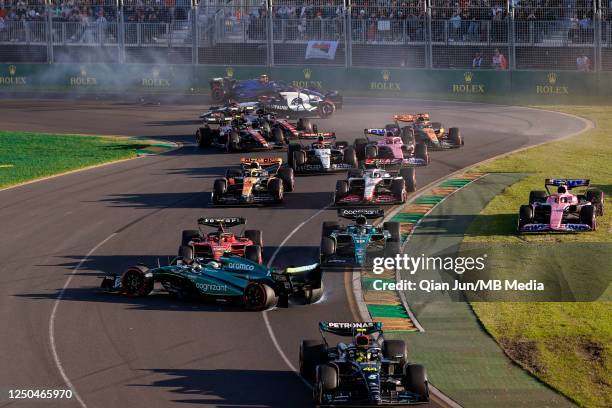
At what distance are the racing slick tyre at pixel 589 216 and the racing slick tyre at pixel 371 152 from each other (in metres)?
10.2

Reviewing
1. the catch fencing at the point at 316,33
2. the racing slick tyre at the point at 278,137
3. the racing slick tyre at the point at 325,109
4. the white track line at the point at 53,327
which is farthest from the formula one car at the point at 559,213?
the catch fencing at the point at 316,33

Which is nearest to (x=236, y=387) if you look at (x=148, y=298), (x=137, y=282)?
(x=148, y=298)

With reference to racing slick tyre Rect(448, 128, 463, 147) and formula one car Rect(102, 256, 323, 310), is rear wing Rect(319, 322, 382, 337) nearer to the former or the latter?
formula one car Rect(102, 256, 323, 310)

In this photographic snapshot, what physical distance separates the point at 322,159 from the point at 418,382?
21.1 m

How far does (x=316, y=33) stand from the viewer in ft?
205

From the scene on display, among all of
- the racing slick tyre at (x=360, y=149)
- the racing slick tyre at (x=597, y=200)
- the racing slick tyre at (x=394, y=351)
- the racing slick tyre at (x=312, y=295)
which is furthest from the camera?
the racing slick tyre at (x=360, y=149)

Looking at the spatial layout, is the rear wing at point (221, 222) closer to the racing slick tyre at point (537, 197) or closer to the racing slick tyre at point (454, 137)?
the racing slick tyre at point (537, 197)

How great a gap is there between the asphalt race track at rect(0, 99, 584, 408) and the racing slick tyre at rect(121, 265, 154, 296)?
254 mm

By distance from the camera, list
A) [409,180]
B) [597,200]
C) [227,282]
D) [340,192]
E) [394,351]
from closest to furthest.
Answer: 1. [394,351]
2. [227,282]
3. [597,200]
4. [340,192]
5. [409,180]

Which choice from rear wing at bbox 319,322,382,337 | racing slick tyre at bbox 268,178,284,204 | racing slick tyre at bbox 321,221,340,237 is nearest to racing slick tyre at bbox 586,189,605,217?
racing slick tyre at bbox 321,221,340,237

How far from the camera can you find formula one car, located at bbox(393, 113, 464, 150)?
4256cm

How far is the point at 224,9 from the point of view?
210 ft

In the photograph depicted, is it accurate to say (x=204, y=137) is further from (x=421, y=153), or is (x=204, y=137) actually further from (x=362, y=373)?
(x=362, y=373)

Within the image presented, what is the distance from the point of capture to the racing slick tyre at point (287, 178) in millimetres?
34844
